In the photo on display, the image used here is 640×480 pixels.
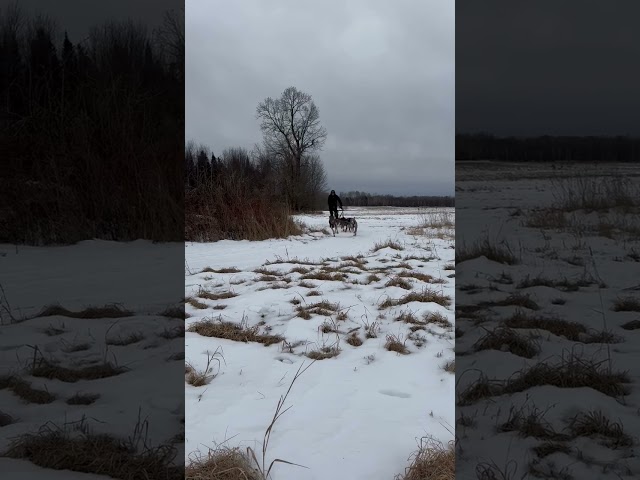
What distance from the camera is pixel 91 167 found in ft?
18.6

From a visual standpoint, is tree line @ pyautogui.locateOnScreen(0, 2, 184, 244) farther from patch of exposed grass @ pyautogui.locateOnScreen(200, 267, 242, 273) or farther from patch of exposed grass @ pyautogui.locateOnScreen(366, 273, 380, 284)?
patch of exposed grass @ pyautogui.locateOnScreen(366, 273, 380, 284)

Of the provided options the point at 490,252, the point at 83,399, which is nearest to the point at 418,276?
the point at 490,252

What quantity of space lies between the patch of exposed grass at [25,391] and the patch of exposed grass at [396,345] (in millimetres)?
1824

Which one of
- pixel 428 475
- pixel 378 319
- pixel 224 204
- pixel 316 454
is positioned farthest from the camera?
pixel 224 204

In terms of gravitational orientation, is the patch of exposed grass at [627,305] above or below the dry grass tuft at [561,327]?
above

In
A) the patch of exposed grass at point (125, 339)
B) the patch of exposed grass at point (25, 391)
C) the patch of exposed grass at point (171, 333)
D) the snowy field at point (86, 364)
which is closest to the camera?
the snowy field at point (86, 364)

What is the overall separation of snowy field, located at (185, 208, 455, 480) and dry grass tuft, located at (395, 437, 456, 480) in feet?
0.21

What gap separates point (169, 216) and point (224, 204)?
3.63 metres

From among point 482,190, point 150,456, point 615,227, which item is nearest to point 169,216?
point 482,190

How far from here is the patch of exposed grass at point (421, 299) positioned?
348cm

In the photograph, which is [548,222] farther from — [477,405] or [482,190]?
[477,405]

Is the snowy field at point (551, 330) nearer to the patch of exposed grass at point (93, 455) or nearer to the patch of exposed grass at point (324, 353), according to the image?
the patch of exposed grass at point (324, 353)

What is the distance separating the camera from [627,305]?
2.56 metres

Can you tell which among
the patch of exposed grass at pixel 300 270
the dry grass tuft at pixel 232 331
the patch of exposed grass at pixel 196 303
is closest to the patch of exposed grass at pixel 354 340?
the dry grass tuft at pixel 232 331
